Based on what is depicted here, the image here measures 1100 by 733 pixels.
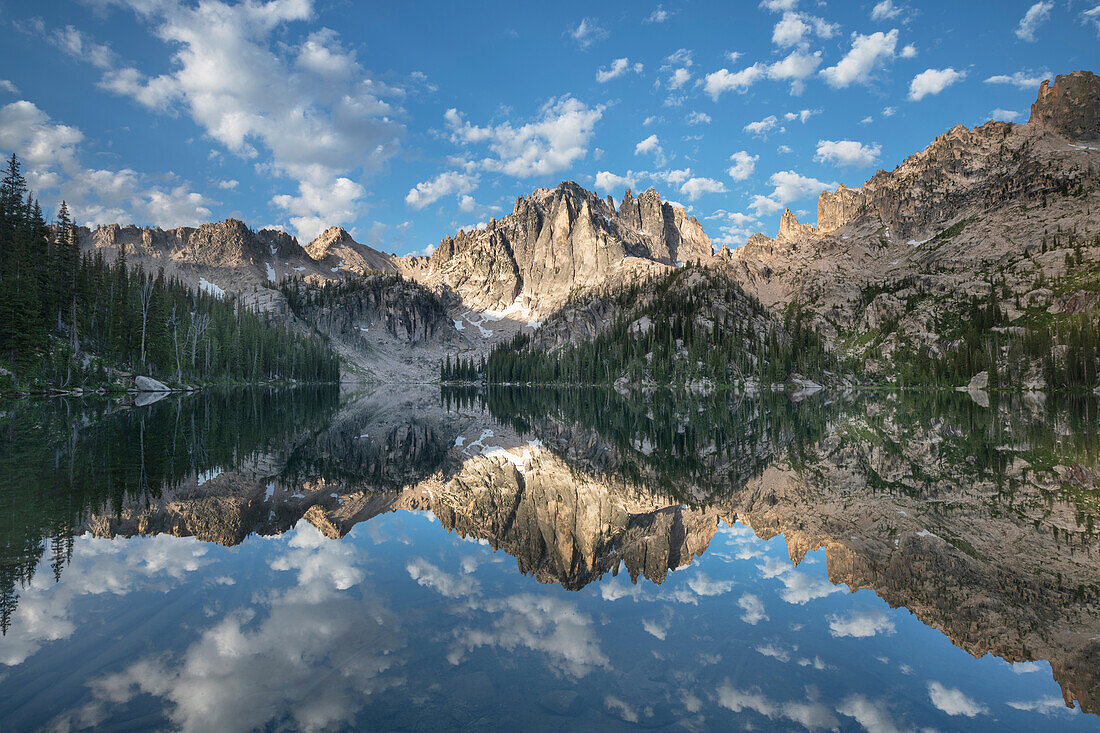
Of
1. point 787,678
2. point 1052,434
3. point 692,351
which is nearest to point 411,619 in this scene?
point 787,678

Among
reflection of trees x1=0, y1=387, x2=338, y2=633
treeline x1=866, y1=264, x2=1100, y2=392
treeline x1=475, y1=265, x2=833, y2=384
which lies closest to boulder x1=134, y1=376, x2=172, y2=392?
reflection of trees x1=0, y1=387, x2=338, y2=633

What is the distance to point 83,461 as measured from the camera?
69.9ft

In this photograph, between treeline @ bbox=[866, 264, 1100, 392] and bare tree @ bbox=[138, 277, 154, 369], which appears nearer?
bare tree @ bbox=[138, 277, 154, 369]

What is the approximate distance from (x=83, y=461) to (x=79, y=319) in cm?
7586

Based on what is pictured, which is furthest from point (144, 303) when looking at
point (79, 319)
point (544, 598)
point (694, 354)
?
point (694, 354)

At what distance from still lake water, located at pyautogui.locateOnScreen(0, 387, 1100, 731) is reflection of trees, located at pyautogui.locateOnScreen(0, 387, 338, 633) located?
0.15 metres

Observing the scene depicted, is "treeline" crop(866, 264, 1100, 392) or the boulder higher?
"treeline" crop(866, 264, 1100, 392)

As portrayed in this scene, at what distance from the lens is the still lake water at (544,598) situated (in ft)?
21.6

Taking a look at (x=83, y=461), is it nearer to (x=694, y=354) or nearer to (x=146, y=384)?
(x=146, y=384)

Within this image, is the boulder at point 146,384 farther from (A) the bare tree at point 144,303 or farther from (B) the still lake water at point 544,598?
(B) the still lake water at point 544,598

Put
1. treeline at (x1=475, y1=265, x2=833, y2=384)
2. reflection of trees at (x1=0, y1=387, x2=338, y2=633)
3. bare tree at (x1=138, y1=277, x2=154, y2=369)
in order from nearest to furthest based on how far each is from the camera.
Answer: reflection of trees at (x1=0, y1=387, x2=338, y2=633) → bare tree at (x1=138, y1=277, x2=154, y2=369) → treeline at (x1=475, y1=265, x2=833, y2=384)

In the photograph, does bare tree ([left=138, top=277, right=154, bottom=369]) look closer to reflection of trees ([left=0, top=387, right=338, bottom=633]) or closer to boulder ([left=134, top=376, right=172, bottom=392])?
boulder ([left=134, top=376, right=172, bottom=392])

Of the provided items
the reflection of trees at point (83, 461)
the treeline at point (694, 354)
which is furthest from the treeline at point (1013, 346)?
the reflection of trees at point (83, 461)

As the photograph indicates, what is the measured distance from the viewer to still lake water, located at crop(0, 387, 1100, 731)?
21.6 feet
